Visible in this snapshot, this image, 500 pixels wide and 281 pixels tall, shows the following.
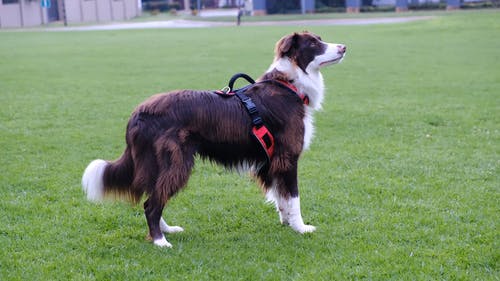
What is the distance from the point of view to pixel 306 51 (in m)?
5.73

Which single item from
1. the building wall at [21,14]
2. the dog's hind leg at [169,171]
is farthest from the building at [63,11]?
the dog's hind leg at [169,171]

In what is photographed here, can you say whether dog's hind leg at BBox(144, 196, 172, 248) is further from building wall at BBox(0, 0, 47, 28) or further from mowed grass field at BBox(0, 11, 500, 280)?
building wall at BBox(0, 0, 47, 28)

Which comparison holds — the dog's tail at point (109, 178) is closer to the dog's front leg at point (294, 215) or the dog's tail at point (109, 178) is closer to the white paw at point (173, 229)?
the white paw at point (173, 229)

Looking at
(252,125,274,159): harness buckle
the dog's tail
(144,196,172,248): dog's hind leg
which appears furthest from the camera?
(252,125,274,159): harness buckle

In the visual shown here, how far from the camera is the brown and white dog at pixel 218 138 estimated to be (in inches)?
205

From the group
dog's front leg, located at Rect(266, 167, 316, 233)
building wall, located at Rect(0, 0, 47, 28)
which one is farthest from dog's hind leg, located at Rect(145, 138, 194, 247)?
building wall, located at Rect(0, 0, 47, 28)

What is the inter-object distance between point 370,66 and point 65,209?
15.2 m

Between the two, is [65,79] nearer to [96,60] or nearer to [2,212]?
[96,60]

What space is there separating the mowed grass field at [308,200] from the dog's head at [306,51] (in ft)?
5.09

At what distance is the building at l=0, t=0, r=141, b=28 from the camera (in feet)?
207

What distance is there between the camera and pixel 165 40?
35469 mm

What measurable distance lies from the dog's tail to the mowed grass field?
444 millimetres

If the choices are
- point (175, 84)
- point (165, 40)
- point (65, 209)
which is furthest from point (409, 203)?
point (165, 40)

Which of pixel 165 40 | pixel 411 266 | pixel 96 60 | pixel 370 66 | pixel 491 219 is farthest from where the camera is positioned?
pixel 165 40
